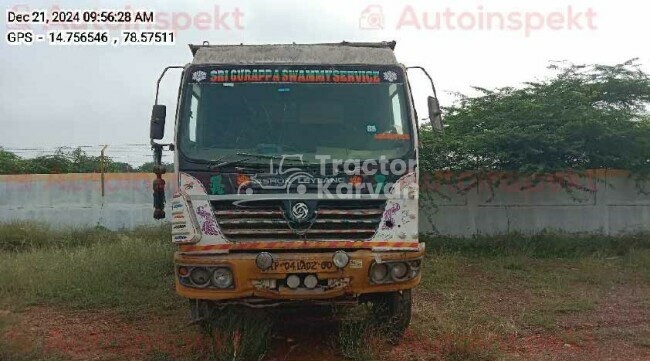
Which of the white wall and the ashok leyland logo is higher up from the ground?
the ashok leyland logo

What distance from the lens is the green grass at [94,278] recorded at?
6410 mm

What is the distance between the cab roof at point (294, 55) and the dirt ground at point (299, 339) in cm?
233

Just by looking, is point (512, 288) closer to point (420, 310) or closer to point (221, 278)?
point (420, 310)

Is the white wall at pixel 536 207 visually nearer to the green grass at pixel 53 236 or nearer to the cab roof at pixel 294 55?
the green grass at pixel 53 236

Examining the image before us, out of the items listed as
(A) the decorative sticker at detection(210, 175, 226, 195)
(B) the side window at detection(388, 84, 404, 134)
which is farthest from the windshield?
(A) the decorative sticker at detection(210, 175, 226, 195)

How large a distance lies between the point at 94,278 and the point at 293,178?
3.91m

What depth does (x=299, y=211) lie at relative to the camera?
172 inches

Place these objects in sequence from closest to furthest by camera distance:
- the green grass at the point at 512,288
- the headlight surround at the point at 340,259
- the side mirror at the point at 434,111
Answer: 1. the headlight surround at the point at 340,259
2. the side mirror at the point at 434,111
3. the green grass at the point at 512,288

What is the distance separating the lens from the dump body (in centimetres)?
431

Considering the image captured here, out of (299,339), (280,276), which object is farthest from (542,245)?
(280,276)

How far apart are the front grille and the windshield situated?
0.37 metres

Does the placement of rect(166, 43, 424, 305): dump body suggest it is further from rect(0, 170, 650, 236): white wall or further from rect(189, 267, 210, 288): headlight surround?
rect(0, 170, 650, 236): white wall

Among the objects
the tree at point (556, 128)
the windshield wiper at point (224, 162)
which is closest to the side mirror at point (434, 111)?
the windshield wiper at point (224, 162)

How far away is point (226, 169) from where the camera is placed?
438cm
